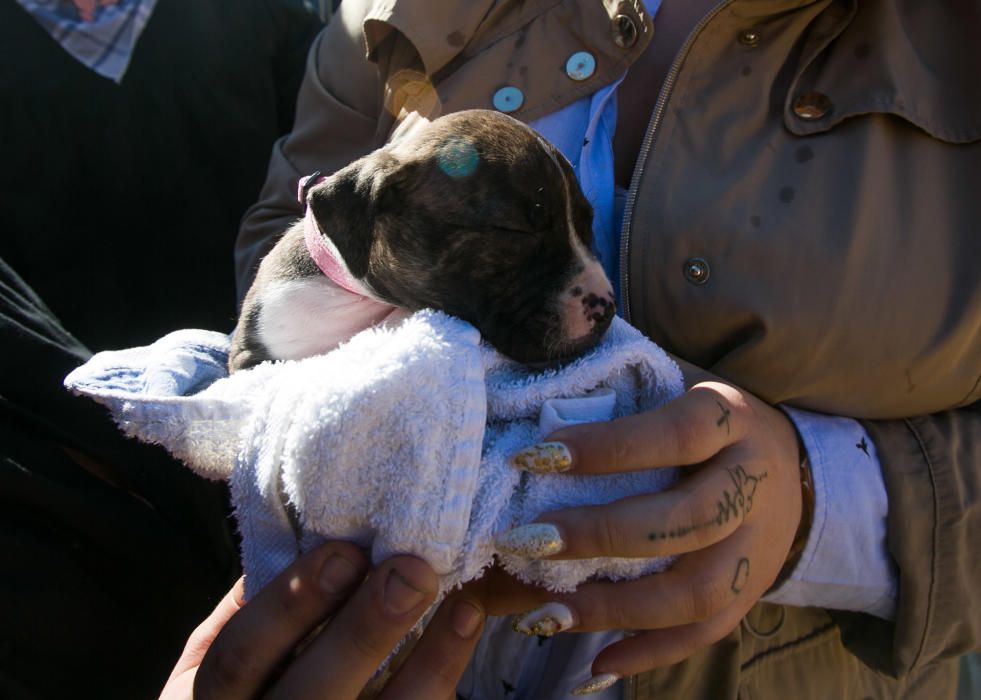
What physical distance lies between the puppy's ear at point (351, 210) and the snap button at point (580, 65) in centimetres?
48

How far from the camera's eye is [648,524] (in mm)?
1074

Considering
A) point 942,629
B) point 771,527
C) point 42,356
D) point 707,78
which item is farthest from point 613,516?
point 42,356

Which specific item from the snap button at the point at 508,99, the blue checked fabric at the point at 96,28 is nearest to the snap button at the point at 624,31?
the snap button at the point at 508,99

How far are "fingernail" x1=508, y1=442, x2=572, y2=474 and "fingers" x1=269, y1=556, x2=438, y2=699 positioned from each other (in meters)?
0.20

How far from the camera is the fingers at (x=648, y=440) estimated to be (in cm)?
107

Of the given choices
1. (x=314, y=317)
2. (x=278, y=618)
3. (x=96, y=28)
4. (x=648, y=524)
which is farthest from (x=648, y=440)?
→ (x=96, y=28)

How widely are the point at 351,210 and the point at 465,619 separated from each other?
96cm

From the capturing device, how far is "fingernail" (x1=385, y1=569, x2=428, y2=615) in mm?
991

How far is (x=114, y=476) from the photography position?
1768mm

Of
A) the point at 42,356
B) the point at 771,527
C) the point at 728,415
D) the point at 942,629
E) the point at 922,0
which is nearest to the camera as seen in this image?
the point at 728,415

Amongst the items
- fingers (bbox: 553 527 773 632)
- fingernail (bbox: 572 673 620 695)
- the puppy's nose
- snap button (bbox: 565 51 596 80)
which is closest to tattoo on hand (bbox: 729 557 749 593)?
fingers (bbox: 553 527 773 632)

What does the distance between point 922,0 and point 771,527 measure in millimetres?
1139

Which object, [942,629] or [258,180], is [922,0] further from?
[258,180]

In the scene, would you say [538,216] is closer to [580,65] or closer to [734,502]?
[580,65]
